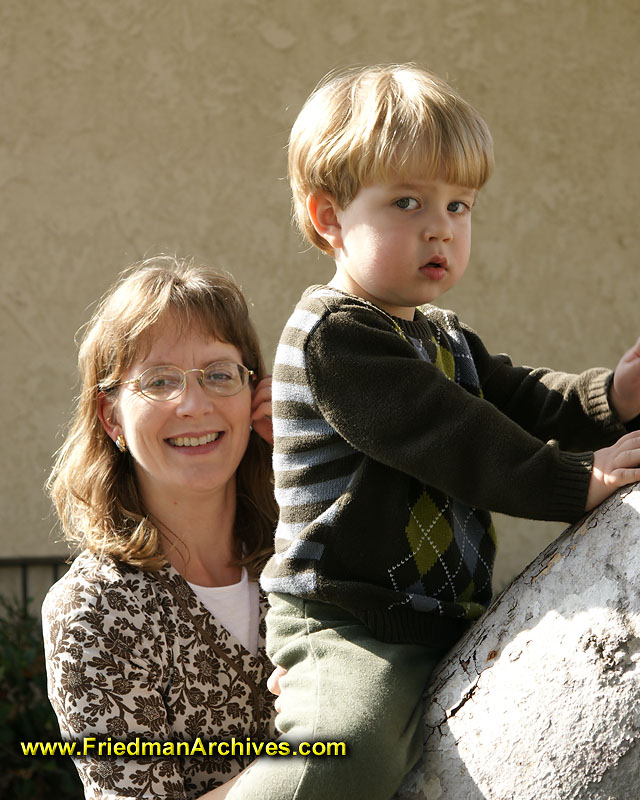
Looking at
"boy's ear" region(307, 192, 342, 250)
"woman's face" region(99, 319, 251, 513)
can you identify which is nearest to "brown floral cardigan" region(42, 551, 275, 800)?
"woman's face" region(99, 319, 251, 513)

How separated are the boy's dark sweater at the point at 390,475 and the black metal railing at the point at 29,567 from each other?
12.6 ft

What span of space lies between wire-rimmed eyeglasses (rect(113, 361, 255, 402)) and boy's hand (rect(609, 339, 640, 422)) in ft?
3.06

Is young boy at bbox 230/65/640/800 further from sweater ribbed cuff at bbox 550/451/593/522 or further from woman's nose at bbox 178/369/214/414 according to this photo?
woman's nose at bbox 178/369/214/414

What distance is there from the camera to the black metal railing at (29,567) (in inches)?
221

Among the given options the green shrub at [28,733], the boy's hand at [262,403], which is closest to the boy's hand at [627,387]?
the boy's hand at [262,403]

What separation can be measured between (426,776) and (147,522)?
3.49ft

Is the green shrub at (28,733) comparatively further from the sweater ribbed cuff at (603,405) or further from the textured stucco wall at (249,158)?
the sweater ribbed cuff at (603,405)

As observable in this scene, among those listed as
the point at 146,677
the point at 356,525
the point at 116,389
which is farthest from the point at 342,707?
the point at 116,389

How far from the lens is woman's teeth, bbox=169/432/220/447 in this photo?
2574 mm

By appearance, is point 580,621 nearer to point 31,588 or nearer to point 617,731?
point 617,731

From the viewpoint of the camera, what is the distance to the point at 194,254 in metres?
5.73

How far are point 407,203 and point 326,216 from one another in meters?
0.23

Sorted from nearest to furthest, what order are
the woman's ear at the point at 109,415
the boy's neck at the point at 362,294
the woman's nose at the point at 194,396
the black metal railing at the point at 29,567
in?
the boy's neck at the point at 362,294 → the woman's nose at the point at 194,396 → the woman's ear at the point at 109,415 → the black metal railing at the point at 29,567

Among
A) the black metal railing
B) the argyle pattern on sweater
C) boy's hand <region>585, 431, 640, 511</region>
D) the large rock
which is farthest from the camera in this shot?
the black metal railing
